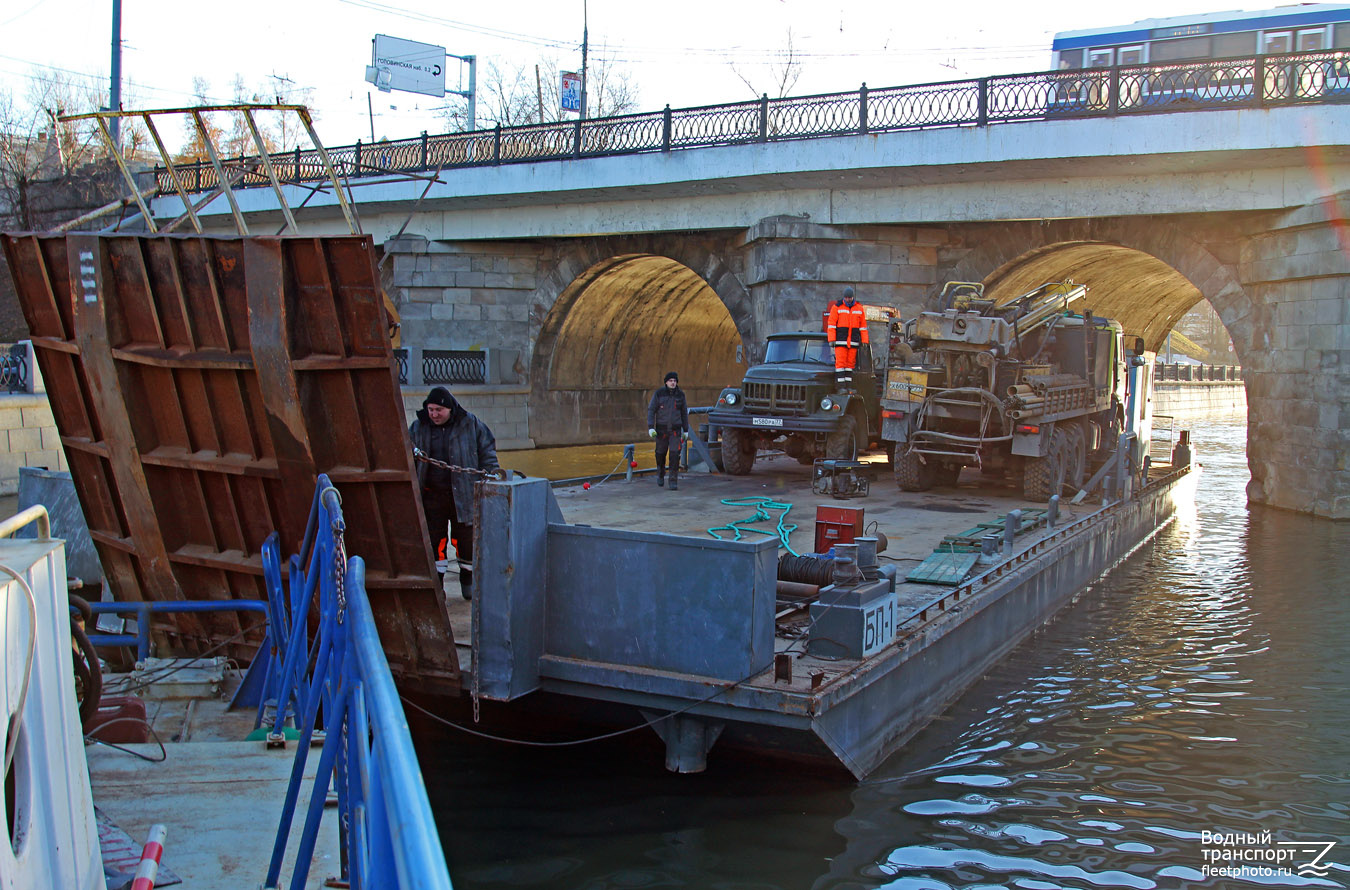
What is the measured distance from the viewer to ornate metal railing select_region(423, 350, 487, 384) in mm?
25469

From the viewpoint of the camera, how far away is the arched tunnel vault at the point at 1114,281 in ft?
68.9

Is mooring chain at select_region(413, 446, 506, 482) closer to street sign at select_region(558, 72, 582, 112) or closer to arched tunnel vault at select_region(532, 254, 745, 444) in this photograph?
arched tunnel vault at select_region(532, 254, 745, 444)

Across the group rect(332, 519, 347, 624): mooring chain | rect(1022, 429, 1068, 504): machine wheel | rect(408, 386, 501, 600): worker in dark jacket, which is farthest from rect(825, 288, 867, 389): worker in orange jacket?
rect(332, 519, 347, 624): mooring chain

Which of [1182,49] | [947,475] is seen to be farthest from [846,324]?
[1182,49]

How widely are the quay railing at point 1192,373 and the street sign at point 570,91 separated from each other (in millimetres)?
25896

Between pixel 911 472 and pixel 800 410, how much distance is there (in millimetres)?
1827

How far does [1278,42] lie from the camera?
19.4 metres

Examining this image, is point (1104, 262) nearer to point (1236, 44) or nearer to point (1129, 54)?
point (1129, 54)

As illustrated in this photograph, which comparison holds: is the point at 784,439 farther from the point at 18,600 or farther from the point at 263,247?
the point at 18,600

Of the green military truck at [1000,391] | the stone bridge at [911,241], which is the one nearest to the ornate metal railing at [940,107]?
the stone bridge at [911,241]

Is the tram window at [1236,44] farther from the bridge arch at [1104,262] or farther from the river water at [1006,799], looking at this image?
the river water at [1006,799]

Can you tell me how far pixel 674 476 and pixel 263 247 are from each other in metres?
8.35

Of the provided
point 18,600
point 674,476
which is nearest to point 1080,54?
point 674,476

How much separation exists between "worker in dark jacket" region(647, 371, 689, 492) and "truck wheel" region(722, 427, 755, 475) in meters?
1.64
